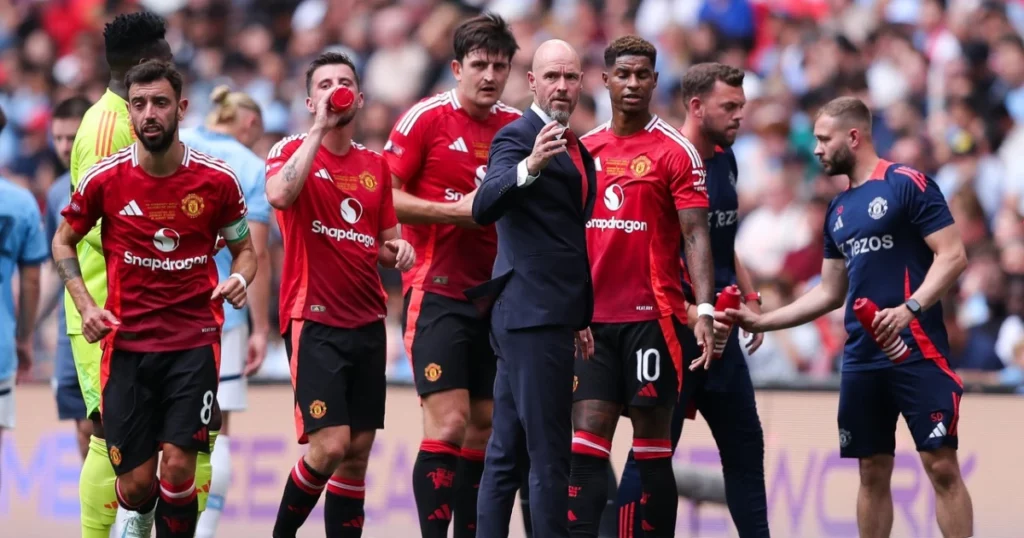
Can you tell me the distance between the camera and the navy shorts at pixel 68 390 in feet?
32.0

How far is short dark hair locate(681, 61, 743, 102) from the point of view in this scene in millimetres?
8891

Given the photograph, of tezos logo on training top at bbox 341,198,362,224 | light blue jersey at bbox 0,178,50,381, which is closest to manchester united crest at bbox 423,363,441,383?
tezos logo on training top at bbox 341,198,362,224

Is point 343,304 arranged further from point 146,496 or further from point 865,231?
point 865,231

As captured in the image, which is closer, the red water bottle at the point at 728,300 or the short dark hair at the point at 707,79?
the red water bottle at the point at 728,300

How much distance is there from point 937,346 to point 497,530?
267 cm

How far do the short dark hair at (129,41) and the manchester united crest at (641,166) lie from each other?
2.50 m

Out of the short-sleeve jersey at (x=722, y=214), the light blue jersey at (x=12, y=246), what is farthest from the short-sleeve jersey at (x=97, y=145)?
the short-sleeve jersey at (x=722, y=214)

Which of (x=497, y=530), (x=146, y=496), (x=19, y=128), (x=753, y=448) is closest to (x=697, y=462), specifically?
(x=753, y=448)

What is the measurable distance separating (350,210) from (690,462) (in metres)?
3.75

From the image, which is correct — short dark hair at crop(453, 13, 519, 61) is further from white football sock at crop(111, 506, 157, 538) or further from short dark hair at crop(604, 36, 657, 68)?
white football sock at crop(111, 506, 157, 538)

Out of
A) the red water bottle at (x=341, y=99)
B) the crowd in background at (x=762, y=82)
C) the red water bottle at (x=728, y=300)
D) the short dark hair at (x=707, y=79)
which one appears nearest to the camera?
the red water bottle at (x=341, y=99)

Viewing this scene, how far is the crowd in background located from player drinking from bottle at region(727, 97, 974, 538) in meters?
2.36

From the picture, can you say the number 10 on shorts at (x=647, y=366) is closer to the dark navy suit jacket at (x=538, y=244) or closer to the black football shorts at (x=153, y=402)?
the dark navy suit jacket at (x=538, y=244)

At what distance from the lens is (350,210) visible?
8.09 meters
